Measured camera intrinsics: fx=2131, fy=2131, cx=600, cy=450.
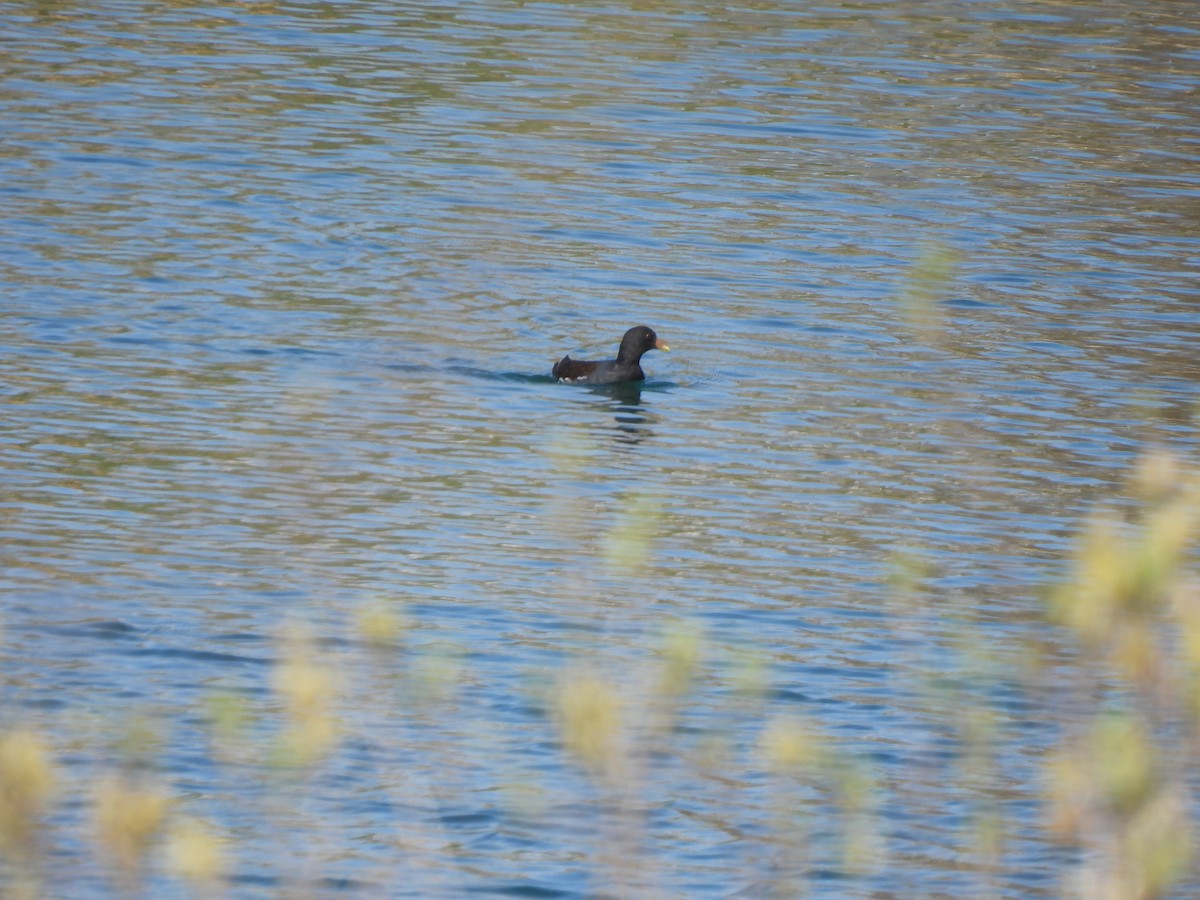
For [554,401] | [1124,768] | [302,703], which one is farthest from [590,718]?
[554,401]

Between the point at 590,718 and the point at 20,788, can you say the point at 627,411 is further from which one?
the point at 20,788

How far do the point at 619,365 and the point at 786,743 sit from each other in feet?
46.2

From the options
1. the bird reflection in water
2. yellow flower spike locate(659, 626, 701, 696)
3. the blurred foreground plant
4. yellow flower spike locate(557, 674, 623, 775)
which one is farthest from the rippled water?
the blurred foreground plant

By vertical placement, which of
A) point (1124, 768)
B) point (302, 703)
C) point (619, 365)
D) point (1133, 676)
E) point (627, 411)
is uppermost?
point (302, 703)

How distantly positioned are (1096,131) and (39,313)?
1783cm

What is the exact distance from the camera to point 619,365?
19.1 metres

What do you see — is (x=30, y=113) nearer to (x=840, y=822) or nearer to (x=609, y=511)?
(x=609, y=511)

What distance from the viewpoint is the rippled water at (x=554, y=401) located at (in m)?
9.77

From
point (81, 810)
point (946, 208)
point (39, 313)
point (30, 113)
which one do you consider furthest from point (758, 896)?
point (30, 113)

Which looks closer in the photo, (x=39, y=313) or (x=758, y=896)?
(x=758, y=896)

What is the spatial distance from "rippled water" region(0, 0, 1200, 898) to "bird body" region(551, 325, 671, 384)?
173 millimetres

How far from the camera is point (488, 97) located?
31.8m

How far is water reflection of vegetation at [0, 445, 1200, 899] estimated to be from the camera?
5.09 metres

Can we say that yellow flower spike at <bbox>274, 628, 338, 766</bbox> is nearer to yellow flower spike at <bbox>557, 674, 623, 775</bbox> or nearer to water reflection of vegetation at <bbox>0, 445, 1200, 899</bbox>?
water reflection of vegetation at <bbox>0, 445, 1200, 899</bbox>
